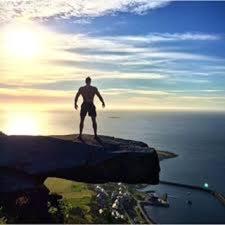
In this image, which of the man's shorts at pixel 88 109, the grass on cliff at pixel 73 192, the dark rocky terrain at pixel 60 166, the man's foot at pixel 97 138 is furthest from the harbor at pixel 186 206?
the man's shorts at pixel 88 109

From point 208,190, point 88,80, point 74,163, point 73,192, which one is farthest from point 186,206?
point 88,80

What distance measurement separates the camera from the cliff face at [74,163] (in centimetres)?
1694

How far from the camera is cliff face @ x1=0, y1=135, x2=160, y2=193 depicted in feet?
55.6

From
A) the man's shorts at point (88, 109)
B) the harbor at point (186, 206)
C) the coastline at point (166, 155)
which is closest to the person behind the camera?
the man's shorts at point (88, 109)

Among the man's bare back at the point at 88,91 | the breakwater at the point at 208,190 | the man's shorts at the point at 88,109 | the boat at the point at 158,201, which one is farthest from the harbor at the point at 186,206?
the man's bare back at the point at 88,91

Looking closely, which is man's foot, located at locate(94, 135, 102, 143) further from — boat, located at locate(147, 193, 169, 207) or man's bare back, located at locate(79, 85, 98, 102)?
boat, located at locate(147, 193, 169, 207)

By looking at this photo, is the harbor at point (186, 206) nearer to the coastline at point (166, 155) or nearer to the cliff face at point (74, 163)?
the coastline at point (166, 155)

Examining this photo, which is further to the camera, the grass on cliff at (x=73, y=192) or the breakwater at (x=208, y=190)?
the breakwater at (x=208, y=190)

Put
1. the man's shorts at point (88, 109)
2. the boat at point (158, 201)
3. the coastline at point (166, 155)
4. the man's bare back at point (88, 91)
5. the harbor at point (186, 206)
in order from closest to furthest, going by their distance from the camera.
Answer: the man's bare back at point (88, 91)
the man's shorts at point (88, 109)
the harbor at point (186, 206)
the boat at point (158, 201)
the coastline at point (166, 155)

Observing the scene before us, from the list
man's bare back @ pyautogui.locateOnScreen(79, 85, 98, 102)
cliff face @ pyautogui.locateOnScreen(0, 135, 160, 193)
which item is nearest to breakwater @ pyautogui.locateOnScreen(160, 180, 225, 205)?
cliff face @ pyautogui.locateOnScreen(0, 135, 160, 193)

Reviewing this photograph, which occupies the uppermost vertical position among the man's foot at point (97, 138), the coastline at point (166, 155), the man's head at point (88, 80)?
the man's head at point (88, 80)

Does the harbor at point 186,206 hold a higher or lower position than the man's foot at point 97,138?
lower

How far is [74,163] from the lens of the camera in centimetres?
1683

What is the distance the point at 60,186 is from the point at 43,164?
6662cm
